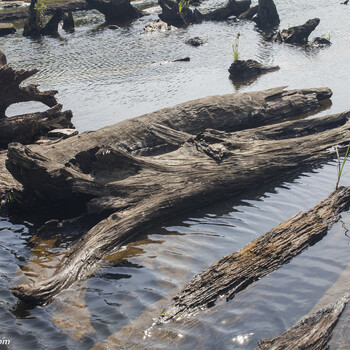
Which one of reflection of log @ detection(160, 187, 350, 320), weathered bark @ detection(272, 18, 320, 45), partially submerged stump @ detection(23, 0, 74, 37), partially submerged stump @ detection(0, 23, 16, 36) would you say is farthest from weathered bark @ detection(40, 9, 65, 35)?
reflection of log @ detection(160, 187, 350, 320)

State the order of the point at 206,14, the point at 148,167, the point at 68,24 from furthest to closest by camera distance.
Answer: the point at 206,14, the point at 68,24, the point at 148,167

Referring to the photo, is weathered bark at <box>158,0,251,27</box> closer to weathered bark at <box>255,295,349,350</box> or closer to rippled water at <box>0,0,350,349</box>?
rippled water at <box>0,0,350,349</box>

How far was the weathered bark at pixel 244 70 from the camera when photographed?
15.3 metres

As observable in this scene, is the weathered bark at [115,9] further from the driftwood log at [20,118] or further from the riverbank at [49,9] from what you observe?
the driftwood log at [20,118]

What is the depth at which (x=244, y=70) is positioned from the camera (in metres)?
15.3

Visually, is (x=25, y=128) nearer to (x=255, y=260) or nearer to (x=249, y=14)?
(x=255, y=260)

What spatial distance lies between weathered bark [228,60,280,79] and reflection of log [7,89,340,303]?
6136mm

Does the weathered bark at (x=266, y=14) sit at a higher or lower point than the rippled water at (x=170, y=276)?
higher

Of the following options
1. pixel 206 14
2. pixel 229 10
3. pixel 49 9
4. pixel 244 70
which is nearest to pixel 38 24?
pixel 49 9

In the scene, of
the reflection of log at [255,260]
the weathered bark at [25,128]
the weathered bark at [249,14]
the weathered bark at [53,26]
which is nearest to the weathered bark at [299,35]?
the weathered bark at [249,14]

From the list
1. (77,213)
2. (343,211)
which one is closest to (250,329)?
(343,211)

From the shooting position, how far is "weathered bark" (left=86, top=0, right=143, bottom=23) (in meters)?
27.2

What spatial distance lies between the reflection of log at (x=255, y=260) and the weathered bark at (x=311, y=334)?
0.87m

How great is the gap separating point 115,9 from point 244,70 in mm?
14260
